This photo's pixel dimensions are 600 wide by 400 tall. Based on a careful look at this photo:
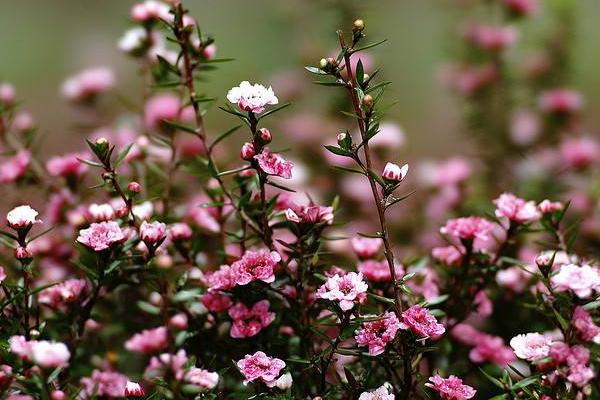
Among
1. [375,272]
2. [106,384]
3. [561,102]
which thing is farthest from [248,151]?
[561,102]

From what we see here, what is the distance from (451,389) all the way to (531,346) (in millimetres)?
106

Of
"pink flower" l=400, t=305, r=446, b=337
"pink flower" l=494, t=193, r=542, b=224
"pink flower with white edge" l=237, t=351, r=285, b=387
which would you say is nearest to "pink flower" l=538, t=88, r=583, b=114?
"pink flower" l=494, t=193, r=542, b=224

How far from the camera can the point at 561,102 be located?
1.70 meters

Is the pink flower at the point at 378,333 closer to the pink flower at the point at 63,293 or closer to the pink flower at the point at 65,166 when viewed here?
the pink flower at the point at 63,293

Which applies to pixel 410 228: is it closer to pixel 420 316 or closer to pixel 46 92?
pixel 420 316

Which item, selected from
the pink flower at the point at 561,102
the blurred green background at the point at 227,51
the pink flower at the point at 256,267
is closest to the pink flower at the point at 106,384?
the pink flower at the point at 256,267

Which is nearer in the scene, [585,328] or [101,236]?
[585,328]

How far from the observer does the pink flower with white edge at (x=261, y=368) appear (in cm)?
78

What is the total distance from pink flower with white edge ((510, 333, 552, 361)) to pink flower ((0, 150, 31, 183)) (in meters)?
0.83

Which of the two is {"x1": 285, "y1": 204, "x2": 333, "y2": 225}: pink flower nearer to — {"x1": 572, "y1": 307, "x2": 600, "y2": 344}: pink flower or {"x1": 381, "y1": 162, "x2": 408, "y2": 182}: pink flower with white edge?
{"x1": 381, "y1": 162, "x2": 408, "y2": 182}: pink flower with white edge

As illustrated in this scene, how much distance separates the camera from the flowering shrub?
780 millimetres

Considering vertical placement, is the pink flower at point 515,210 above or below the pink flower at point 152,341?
below

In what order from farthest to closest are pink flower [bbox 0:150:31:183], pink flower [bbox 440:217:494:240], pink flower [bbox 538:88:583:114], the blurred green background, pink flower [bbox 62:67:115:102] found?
A: 1. the blurred green background
2. pink flower [bbox 538:88:583:114]
3. pink flower [bbox 62:67:115:102]
4. pink flower [bbox 0:150:31:183]
5. pink flower [bbox 440:217:494:240]

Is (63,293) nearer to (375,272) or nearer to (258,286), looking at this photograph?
(258,286)
